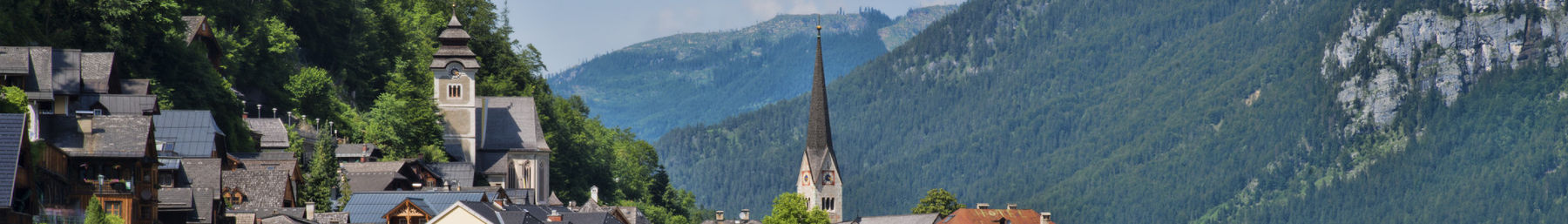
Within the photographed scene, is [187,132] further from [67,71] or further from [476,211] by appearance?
[476,211]

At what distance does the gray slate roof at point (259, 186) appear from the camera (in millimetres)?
84625

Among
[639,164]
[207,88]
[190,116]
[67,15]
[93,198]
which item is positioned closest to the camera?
[93,198]

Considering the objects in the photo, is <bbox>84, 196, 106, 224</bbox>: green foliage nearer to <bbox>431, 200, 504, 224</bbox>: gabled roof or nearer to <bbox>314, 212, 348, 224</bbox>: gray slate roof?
<bbox>431, 200, 504, 224</bbox>: gabled roof

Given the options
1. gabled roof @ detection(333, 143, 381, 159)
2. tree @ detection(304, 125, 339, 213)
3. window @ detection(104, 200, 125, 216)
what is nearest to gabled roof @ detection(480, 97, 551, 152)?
gabled roof @ detection(333, 143, 381, 159)

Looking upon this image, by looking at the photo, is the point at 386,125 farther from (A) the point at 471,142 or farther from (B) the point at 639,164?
(B) the point at 639,164

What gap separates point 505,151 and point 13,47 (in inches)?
2117

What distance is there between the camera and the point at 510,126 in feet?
423

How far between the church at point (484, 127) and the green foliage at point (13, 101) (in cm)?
5825

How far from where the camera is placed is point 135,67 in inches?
3738

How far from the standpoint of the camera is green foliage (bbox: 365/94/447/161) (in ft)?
378

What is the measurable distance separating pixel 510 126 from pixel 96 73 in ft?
157

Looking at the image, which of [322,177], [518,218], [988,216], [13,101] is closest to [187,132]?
[322,177]

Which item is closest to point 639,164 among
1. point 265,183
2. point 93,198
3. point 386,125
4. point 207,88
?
point 386,125

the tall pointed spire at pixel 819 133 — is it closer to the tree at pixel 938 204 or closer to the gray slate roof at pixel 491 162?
the tree at pixel 938 204
